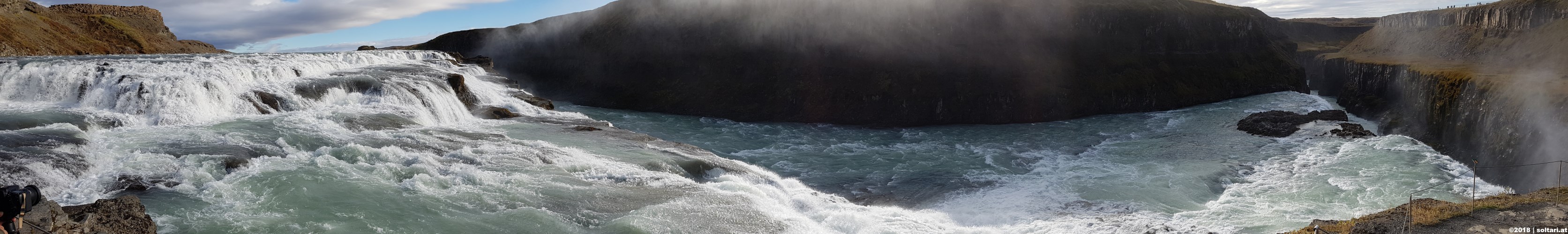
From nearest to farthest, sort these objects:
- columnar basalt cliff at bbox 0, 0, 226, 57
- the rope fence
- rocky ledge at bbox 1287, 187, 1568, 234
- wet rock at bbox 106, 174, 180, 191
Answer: rocky ledge at bbox 1287, 187, 1568, 234, the rope fence, wet rock at bbox 106, 174, 180, 191, columnar basalt cliff at bbox 0, 0, 226, 57

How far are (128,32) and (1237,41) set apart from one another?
82994 mm

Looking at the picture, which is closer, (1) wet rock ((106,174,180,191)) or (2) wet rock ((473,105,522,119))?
(1) wet rock ((106,174,180,191))

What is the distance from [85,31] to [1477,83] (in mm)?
77477

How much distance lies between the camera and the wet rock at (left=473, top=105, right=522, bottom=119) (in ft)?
91.0

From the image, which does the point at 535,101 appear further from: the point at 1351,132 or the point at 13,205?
the point at 1351,132

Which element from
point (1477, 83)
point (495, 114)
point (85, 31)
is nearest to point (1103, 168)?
point (1477, 83)

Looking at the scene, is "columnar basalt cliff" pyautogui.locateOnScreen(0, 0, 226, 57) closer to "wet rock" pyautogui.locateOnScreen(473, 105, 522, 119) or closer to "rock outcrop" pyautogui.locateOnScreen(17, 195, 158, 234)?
"wet rock" pyautogui.locateOnScreen(473, 105, 522, 119)

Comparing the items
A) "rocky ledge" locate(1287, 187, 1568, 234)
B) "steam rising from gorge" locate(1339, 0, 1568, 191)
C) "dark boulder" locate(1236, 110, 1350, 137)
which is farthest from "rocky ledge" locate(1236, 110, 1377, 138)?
"rocky ledge" locate(1287, 187, 1568, 234)

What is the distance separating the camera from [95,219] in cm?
1033

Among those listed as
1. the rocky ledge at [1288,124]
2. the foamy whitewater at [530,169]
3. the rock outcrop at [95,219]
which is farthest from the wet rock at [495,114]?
the rocky ledge at [1288,124]

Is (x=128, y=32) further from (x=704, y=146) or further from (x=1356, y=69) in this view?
(x=1356, y=69)

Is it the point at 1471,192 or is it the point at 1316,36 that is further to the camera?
the point at 1316,36

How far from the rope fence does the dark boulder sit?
10.3 meters

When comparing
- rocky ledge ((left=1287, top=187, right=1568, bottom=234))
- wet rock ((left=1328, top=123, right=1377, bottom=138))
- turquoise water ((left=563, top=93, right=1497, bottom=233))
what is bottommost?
turquoise water ((left=563, top=93, right=1497, bottom=233))
